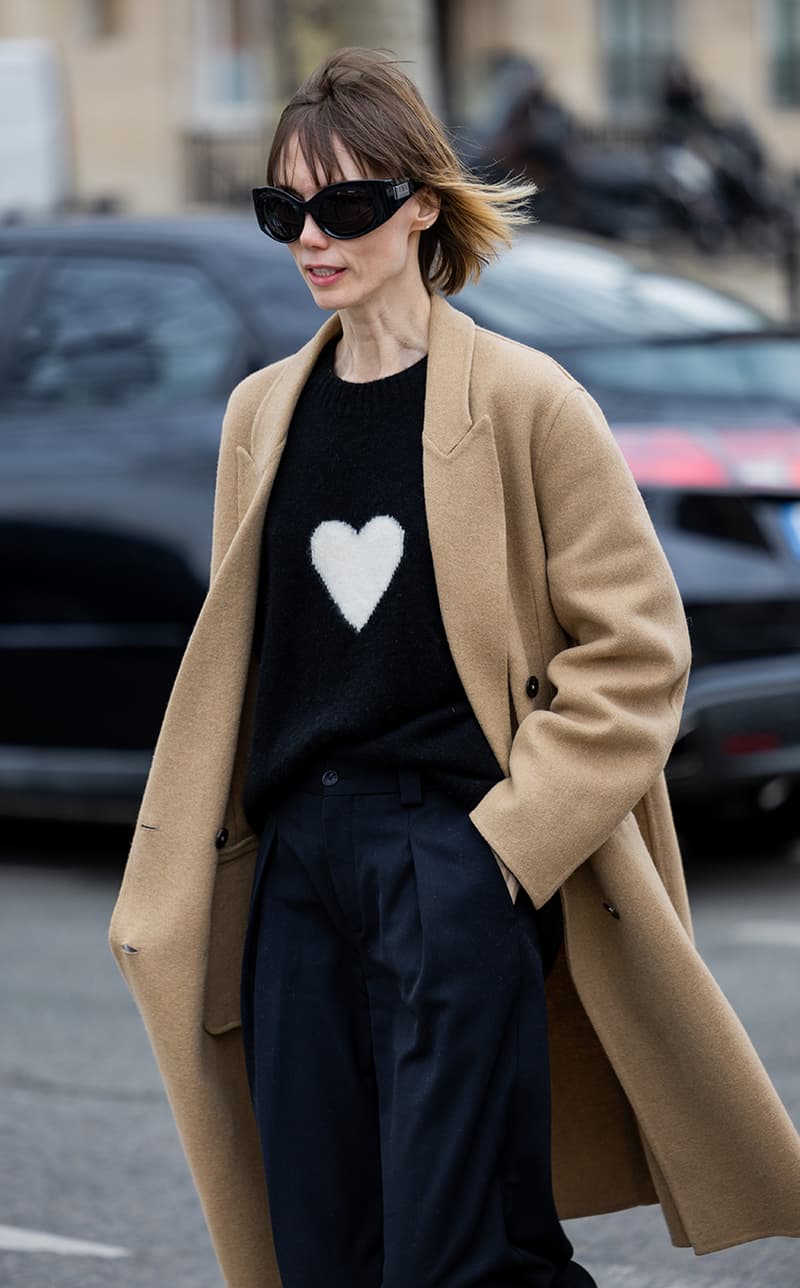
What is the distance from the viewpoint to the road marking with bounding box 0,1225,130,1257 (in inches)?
149

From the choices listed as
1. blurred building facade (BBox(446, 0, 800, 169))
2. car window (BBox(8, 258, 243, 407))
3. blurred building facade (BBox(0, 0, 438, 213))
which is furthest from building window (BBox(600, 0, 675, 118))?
car window (BBox(8, 258, 243, 407))

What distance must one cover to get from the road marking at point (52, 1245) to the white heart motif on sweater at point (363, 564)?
5.20 feet

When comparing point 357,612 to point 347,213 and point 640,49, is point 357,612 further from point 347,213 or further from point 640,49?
point 640,49

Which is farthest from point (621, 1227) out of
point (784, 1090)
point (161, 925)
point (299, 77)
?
point (299, 77)

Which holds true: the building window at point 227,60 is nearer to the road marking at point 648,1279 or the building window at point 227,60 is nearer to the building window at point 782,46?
the building window at point 782,46

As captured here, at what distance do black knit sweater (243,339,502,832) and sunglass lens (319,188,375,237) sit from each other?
19 cm

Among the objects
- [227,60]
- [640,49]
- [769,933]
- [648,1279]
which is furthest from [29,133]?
[640,49]

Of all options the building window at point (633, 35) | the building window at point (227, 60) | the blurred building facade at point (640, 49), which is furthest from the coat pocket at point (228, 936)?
the building window at point (633, 35)

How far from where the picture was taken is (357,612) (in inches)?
105

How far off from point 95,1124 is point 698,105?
20463mm

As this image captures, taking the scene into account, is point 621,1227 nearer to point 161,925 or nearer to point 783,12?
point 161,925

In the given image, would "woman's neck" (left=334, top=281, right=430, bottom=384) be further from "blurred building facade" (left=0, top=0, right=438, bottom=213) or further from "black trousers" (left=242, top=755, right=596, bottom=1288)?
"blurred building facade" (left=0, top=0, right=438, bottom=213)

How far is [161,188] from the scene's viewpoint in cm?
2575

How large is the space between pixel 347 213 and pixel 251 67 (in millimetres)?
24323
